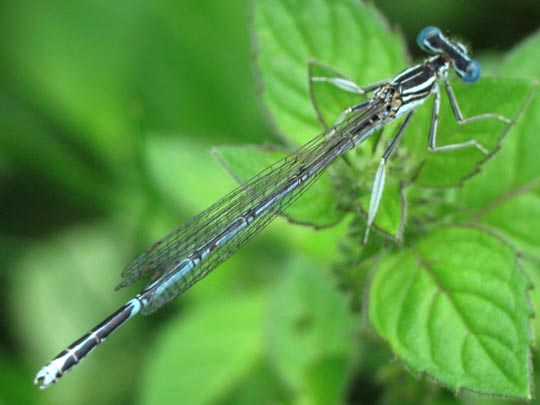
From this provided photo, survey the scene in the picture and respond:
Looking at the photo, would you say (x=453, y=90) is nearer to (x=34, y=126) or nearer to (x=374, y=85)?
(x=374, y=85)

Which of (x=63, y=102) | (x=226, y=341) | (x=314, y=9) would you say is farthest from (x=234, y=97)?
(x=314, y=9)

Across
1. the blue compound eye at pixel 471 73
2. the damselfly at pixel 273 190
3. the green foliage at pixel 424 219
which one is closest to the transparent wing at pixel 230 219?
the damselfly at pixel 273 190

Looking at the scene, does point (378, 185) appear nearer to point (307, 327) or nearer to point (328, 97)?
point (328, 97)

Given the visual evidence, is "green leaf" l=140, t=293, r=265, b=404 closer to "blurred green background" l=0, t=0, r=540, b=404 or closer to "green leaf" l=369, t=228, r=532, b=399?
"blurred green background" l=0, t=0, r=540, b=404

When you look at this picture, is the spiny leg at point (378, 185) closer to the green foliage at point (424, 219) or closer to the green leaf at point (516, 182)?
the green foliage at point (424, 219)

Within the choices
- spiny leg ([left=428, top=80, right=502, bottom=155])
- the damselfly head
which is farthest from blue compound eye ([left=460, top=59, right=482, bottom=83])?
spiny leg ([left=428, top=80, right=502, bottom=155])
